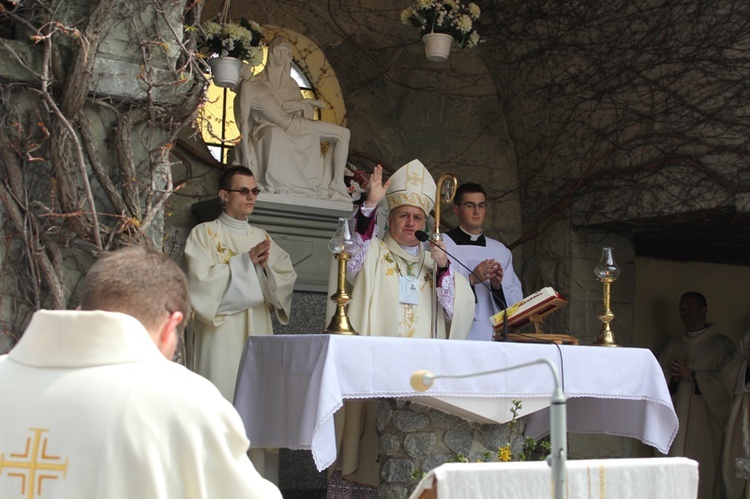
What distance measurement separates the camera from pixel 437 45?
25.8 feet

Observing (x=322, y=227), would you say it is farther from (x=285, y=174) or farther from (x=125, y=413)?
(x=125, y=413)

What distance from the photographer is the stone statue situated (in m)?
7.33

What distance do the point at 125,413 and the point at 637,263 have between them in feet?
25.6

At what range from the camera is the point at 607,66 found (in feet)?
26.5

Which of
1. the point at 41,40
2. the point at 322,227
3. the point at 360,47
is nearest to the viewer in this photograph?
the point at 41,40

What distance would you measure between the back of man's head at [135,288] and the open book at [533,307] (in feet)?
9.82

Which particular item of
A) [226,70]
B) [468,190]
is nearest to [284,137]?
[226,70]

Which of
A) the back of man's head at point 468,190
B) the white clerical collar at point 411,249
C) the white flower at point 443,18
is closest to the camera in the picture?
the white clerical collar at point 411,249

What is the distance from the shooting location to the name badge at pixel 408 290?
560 cm

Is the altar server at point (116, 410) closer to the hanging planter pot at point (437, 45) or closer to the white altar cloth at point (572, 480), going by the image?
the white altar cloth at point (572, 480)

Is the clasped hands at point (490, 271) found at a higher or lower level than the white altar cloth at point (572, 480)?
higher

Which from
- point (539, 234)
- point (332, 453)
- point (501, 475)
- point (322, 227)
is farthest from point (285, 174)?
point (501, 475)

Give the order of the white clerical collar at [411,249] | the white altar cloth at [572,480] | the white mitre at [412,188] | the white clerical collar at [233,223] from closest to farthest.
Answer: the white altar cloth at [572,480] → the white mitre at [412,188] → the white clerical collar at [411,249] → the white clerical collar at [233,223]

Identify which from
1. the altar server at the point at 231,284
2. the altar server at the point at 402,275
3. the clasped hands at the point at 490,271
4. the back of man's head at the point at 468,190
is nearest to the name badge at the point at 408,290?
the altar server at the point at 402,275
